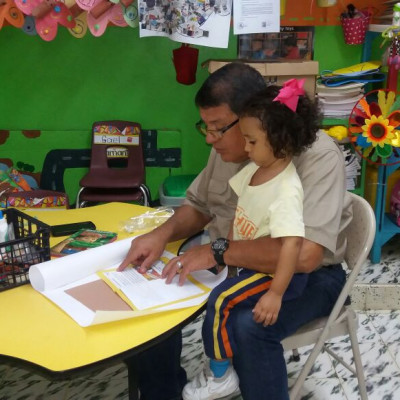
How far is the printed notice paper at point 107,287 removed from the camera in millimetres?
1136

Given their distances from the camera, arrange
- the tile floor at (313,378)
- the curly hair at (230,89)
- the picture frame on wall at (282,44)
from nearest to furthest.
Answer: the curly hair at (230,89), the tile floor at (313,378), the picture frame on wall at (282,44)

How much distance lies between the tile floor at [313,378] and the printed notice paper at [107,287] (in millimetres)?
833

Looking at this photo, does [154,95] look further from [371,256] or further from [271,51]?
[371,256]

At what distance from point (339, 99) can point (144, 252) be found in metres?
1.81

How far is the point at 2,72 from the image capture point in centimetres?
307

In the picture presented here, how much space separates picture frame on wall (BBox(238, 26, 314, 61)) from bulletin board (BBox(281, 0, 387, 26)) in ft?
0.13

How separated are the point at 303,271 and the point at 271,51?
A: 201cm

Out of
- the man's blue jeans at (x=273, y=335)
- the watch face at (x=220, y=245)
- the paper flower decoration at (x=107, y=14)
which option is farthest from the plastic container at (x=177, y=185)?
the watch face at (x=220, y=245)

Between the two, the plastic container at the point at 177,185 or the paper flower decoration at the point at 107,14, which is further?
the plastic container at the point at 177,185

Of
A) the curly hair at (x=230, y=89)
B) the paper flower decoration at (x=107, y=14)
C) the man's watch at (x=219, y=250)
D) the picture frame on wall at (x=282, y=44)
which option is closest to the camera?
the man's watch at (x=219, y=250)

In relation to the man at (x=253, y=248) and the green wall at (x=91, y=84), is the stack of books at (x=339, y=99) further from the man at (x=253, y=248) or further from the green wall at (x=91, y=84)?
the man at (x=253, y=248)

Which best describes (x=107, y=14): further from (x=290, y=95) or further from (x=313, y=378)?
(x=313, y=378)

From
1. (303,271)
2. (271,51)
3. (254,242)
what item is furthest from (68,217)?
(271,51)

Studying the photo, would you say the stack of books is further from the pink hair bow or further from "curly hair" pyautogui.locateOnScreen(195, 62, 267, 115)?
the pink hair bow
